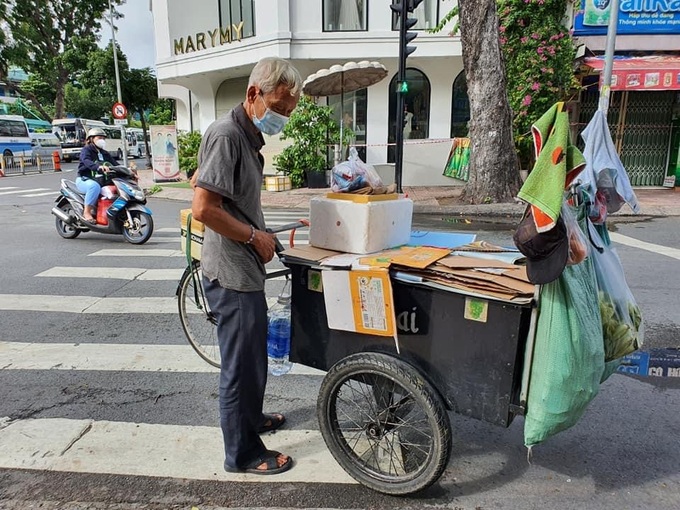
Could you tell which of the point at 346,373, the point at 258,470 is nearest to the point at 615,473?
the point at 346,373

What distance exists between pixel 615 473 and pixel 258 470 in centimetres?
179

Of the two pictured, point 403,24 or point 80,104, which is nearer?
point 403,24

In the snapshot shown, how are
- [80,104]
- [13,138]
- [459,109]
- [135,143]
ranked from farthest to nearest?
[80,104], [135,143], [13,138], [459,109]

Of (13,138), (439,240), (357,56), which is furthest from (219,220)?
(13,138)

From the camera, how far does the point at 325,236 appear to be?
102 inches

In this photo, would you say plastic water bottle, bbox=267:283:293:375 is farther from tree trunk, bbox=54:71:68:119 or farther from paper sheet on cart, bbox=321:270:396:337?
tree trunk, bbox=54:71:68:119

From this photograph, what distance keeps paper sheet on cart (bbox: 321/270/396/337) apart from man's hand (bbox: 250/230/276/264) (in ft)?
0.87

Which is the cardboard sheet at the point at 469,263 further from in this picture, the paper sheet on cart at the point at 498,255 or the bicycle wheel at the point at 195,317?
the bicycle wheel at the point at 195,317

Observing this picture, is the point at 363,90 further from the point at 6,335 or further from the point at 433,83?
the point at 6,335

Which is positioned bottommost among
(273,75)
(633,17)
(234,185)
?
(234,185)

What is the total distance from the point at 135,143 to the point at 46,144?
10.1m

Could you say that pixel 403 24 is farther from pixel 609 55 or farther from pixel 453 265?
pixel 453 265

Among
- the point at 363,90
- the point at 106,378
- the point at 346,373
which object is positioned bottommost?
the point at 106,378

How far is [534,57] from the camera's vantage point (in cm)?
1313
